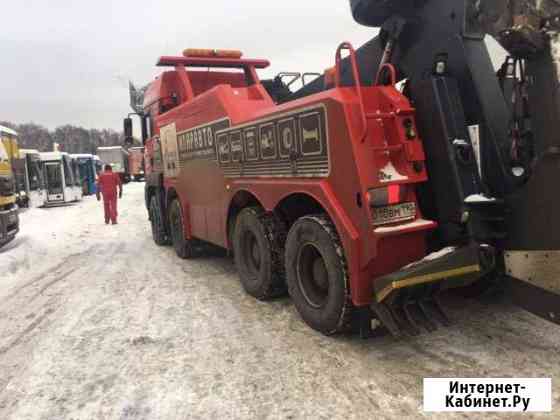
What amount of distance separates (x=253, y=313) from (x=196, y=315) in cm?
57

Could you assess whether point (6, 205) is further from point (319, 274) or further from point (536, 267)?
point (536, 267)

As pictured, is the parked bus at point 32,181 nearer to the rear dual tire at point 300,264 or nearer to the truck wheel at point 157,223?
the truck wheel at point 157,223

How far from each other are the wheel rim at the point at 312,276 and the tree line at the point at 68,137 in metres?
93.2

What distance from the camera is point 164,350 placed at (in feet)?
13.1

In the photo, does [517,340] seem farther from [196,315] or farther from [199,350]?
[196,315]

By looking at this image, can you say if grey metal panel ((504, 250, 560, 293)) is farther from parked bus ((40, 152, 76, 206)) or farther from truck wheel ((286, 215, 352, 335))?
parked bus ((40, 152, 76, 206))

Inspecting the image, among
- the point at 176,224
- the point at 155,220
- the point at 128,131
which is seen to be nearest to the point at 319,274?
the point at 176,224

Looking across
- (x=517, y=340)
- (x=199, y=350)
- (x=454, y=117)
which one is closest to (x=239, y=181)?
(x=199, y=350)

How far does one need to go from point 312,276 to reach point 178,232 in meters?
4.15

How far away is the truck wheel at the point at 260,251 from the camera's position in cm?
485

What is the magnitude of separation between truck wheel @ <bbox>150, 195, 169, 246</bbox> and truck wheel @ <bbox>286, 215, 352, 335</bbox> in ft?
17.0

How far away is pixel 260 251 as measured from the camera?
16.5 ft

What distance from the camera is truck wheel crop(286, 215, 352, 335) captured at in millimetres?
3740

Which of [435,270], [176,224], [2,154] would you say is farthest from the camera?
[2,154]
